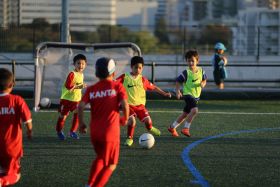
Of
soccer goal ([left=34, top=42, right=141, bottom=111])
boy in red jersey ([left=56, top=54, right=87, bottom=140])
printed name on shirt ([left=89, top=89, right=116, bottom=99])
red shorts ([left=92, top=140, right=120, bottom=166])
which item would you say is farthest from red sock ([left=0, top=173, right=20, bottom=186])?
soccer goal ([left=34, top=42, right=141, bottom=111])

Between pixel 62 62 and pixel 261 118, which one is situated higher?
pixel 62 62

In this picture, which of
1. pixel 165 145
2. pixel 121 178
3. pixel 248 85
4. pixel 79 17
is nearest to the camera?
pixel 121 178

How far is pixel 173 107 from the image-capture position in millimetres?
18875

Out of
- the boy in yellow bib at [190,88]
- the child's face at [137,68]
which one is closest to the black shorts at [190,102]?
the boy in yellow bib at [190,88]

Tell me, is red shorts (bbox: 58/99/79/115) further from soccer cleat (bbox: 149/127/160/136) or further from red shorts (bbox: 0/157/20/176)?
red shorts (bbox: 0/157/20/176)

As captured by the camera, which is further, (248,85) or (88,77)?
(248,85)

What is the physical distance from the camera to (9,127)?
304 inches

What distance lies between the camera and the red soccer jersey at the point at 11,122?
25.1 feet

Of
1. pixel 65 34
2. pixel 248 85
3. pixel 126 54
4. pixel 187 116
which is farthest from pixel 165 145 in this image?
pixel 248 85

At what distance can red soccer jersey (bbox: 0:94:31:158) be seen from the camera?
765cm

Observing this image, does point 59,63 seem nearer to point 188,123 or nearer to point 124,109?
point 188,123

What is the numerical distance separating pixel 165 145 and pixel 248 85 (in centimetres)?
1414

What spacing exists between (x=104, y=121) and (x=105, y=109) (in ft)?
0.44

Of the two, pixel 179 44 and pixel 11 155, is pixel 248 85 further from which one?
pixel 11 155
